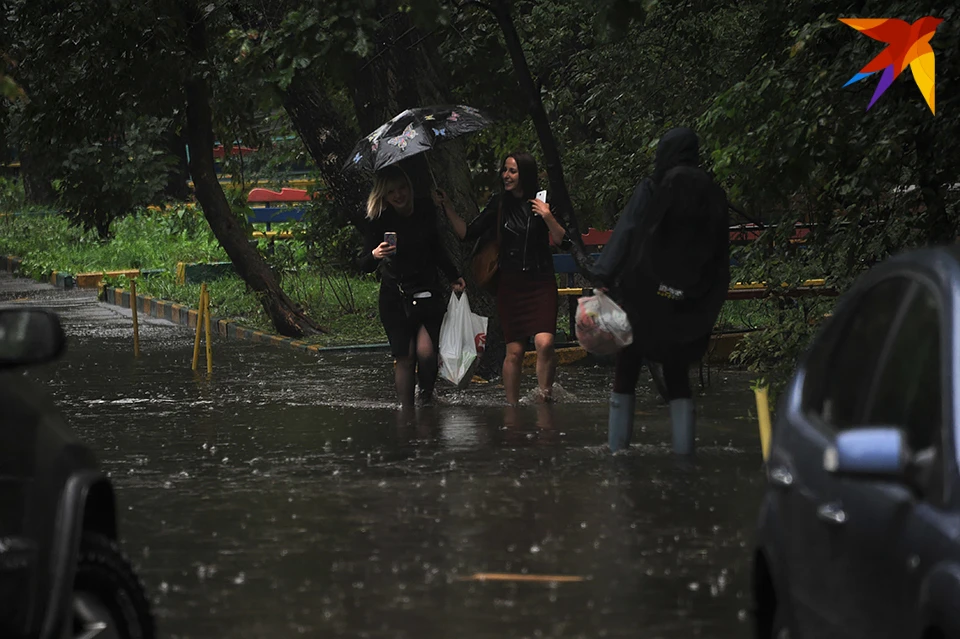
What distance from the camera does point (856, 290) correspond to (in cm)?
526

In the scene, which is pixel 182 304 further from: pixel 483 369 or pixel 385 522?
pixel 385 522

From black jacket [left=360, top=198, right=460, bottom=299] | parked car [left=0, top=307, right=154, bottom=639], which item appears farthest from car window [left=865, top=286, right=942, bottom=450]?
black jacket [left=360, top=198, right=460, bottom=299]

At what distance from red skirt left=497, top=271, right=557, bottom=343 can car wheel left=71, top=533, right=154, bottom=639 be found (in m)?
8.66

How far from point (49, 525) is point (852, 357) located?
2.19 m

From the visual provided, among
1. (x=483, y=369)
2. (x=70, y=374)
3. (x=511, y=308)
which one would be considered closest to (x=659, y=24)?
(x=483, y=369)

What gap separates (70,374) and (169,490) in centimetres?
773

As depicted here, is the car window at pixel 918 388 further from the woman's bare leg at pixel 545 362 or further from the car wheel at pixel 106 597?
the woman's bare leg at pixel 545 362

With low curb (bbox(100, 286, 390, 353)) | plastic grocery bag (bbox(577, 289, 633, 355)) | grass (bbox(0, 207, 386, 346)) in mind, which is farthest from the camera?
grass (bbox(0, 207, 386, 346))

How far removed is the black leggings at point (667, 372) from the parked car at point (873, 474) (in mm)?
5389

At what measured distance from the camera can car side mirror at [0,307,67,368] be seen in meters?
5.01

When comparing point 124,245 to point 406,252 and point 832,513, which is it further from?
point 832,513

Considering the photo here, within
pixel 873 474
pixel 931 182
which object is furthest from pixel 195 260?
pixel 873 474

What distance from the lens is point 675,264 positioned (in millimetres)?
10945

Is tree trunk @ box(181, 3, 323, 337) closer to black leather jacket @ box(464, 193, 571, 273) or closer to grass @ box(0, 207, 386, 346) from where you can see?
grass @ box(0, 207, 386, 346)
